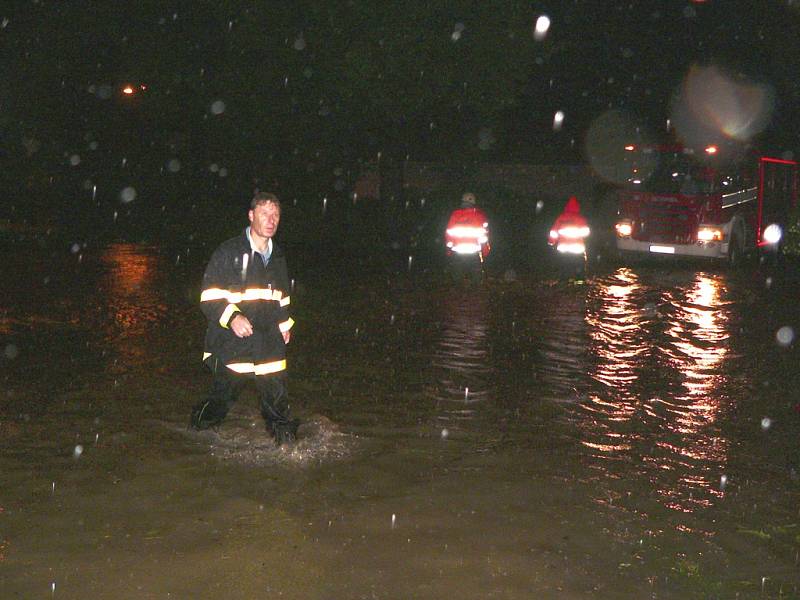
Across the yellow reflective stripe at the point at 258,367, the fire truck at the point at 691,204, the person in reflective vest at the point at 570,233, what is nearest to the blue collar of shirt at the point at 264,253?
the yellow reflective stripe at the point at 258,367

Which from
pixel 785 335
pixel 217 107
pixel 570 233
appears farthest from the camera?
pixel 217 107

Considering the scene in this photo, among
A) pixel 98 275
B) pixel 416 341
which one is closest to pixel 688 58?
pixel 98 275

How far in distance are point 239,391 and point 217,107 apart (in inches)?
981

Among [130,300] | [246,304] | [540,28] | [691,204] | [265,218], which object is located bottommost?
[130,300]

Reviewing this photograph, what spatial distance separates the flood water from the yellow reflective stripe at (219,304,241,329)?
959mm

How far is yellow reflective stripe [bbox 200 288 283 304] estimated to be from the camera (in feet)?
24.4

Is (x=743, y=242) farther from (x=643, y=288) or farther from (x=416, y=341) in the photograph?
(x=416, y=341)

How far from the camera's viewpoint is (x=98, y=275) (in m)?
19.4

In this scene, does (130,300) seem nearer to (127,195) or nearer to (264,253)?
(264,253)

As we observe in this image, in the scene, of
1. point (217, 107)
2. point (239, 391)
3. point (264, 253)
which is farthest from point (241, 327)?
point (217, 107)

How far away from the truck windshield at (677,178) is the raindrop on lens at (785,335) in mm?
8982

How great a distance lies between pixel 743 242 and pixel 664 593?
19.8 metres

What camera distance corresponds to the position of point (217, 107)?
104 ft

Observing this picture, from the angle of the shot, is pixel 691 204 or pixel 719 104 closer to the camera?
pixel 691 204
